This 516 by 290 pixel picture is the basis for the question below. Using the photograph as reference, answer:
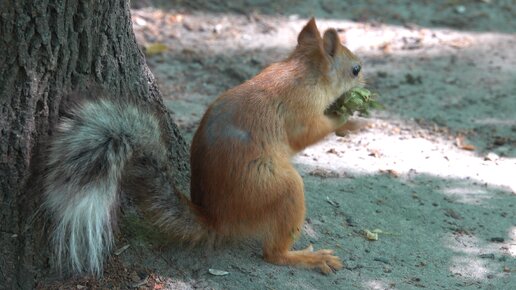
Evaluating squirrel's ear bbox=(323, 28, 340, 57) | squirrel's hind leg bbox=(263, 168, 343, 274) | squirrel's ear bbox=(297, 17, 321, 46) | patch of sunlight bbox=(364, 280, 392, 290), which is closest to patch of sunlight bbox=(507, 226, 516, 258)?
patch of sunlight bbox=(364, 280, 392, 290)

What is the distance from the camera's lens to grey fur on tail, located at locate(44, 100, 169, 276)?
2795mm

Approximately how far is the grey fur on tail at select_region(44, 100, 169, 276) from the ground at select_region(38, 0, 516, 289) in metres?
0.33

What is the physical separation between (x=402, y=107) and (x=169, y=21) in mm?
2383

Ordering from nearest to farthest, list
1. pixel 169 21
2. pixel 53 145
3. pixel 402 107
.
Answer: pixel 53 145 → pixel 402 107 → pixel 169 21

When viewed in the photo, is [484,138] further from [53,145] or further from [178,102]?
[53,145]

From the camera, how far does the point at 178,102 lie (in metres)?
5.52

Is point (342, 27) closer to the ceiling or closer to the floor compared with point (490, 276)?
closer to the ceiling

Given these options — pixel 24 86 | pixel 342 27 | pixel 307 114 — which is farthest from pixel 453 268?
pixel 342 27

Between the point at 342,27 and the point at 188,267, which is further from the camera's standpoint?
the point at 342,27

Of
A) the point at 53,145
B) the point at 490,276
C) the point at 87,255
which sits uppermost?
the point at 53,145

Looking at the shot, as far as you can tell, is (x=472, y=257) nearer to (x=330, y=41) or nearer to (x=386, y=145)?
(x=330, y=41)

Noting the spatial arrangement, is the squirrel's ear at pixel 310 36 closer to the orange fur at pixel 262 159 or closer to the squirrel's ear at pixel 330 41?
the squirrel's ear at pixel 330 41

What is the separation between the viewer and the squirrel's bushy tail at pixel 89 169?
2.79 meters

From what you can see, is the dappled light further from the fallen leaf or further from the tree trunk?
the tree trunk
